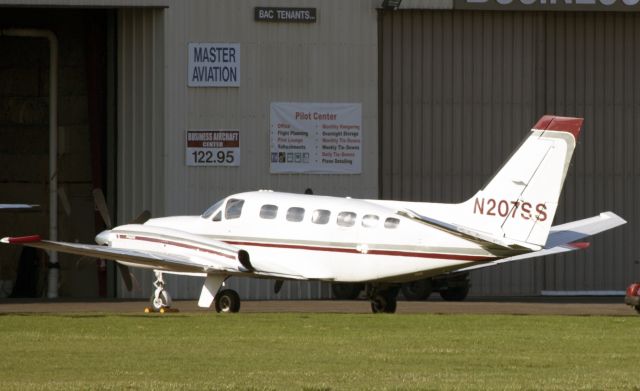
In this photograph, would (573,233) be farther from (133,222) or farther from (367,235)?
(133,222)

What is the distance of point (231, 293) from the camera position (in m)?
31.4

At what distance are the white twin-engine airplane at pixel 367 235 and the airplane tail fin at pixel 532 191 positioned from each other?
0.06 ft

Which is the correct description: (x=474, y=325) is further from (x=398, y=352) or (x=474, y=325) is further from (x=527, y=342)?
(x=398, y=352)

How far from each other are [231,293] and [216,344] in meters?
8.88

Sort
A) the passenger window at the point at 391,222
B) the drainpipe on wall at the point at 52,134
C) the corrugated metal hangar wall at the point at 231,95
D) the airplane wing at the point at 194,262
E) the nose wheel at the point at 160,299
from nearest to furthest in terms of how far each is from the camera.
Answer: the passenger window at the point at 391,222
the airplane wing at the point at 194,262
the nose wheel at the point at 160,299
the corrugated metal hangar wall at the point at 231,95
the drainpipe on wall at the point at 52,134

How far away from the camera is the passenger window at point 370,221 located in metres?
29.4

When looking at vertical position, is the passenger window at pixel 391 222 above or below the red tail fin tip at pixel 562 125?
below

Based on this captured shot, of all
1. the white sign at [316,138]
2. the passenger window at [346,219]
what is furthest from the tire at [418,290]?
the passenger window at [346,219]

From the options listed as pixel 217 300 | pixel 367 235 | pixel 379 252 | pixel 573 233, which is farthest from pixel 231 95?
pixel 573 233

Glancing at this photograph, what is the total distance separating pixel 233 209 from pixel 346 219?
284 centimetres

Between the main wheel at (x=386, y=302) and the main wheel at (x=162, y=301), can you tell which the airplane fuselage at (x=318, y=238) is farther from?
the main wheel at (x=386, y=302)

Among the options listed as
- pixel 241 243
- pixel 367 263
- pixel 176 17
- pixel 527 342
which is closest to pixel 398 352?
pixel 527 342

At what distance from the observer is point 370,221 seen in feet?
96.7

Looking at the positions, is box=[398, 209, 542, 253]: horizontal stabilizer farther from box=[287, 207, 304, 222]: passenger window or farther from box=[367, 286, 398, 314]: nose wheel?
box=[367, 286, 398, 314]: nose wheel
